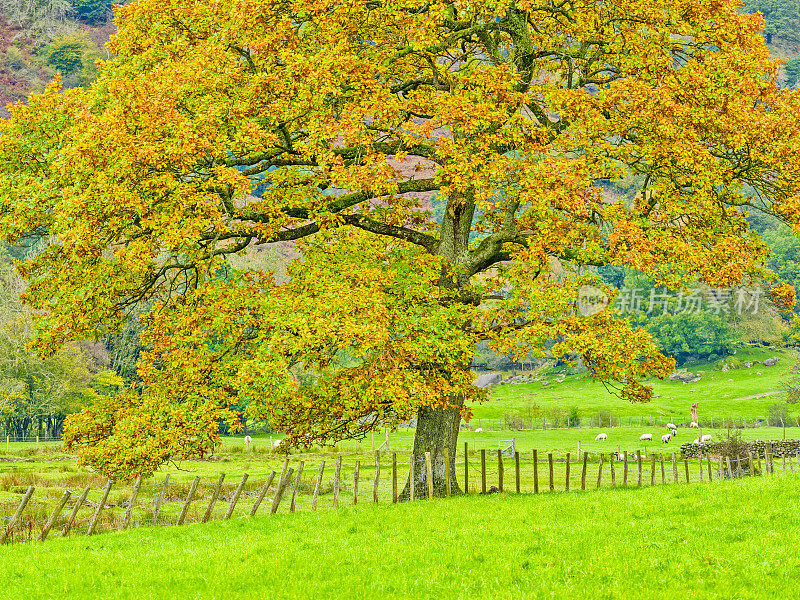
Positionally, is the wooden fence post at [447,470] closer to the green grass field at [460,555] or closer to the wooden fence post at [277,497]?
the green grass field at [460,555]

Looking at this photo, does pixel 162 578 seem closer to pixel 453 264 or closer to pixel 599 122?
pixel 453 264

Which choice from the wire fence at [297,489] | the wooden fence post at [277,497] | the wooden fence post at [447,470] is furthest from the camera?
the wooden fence post at [447,470]

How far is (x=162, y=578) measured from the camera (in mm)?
13320

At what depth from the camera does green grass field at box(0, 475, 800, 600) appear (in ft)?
38.3

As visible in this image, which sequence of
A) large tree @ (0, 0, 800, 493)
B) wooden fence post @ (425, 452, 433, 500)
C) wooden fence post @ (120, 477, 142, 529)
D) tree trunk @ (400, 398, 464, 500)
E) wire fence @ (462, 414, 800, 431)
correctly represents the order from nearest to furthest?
large tree @ (0, 0, 800, 493) → wooden fence post @ (120, 477, 142, 529) → wooden fence post @ (425, 452, 433, 500) → tree trunk @ (400, 398, 464, 500) → wire fence @ (462, 414, 800, 431)

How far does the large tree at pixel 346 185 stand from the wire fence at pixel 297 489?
167 centimetres

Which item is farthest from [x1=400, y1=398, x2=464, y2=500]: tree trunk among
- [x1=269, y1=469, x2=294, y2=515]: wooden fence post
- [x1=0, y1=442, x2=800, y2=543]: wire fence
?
[x1=269, y1=469, x2=294, y2=515]: wooden fence post

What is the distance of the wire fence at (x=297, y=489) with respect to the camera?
2188cm

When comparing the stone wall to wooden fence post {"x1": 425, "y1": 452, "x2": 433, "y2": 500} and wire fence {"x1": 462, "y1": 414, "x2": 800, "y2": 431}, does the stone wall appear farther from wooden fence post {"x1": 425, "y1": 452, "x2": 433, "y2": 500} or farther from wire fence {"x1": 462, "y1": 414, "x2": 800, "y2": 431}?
wooden fence post {"x1": 425, "y1": 452, "x2": 433, "y2": 500}

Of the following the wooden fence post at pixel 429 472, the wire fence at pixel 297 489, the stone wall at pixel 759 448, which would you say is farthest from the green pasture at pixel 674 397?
the wooden fence post at pixel 429 472

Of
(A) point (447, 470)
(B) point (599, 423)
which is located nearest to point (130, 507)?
(A) point (447, 470)

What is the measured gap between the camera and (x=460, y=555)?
45.5 ft

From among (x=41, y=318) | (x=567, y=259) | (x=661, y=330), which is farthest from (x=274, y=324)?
(x=661, y=330)

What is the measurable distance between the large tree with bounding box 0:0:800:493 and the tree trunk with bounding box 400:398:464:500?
194mm
